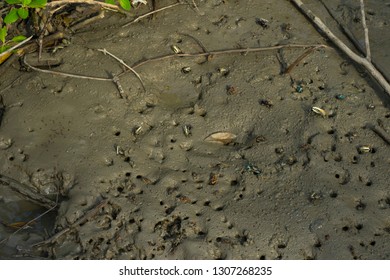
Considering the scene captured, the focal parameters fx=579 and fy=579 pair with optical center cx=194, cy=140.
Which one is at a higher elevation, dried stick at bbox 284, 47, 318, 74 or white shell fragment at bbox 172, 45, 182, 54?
white shell fragment at bbox 172, 45, 182, 54

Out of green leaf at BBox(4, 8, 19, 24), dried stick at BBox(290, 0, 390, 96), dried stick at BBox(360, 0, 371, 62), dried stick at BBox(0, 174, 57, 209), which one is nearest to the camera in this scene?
dried stick at BBox(0, 174, 57, 209)

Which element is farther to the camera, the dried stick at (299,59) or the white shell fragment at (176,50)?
the white shell fragment at (176,50)

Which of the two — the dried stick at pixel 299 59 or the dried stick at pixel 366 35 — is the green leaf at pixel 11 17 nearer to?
the dried stick at pixel 299 59

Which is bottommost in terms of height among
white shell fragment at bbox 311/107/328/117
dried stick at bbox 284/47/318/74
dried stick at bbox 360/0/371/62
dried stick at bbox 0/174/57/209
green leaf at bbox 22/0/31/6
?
dried stick at bbox 0/174/57/209

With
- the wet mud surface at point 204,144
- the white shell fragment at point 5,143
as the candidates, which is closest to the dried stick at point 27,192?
the wet mud surface at point 204,144

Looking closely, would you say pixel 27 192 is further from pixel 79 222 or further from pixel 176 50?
pixel 176 50

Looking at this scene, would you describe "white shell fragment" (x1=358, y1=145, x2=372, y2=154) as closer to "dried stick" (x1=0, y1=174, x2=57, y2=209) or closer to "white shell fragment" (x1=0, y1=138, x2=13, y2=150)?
"dried stick" (x1=0, y1=174, x2=57, y2=209)

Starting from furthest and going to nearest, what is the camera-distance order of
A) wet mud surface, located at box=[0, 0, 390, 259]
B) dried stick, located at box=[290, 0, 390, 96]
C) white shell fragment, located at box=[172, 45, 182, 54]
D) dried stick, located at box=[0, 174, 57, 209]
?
white shell fragment, located at box=[172, 45, 182, 54]
dried stick, located at box=[290, 0, 390, 96]
dried stick, located at box=[0, 174, 57, 209]
wet mud surface, located at box=[0, 0, 390, 259]

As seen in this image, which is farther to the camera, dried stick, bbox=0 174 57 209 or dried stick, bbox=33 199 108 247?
dried stick, bbox=0 174 57 209

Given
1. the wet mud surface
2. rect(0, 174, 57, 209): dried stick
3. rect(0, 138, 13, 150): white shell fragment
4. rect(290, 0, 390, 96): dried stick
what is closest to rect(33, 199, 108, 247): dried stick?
the wet mud surface
